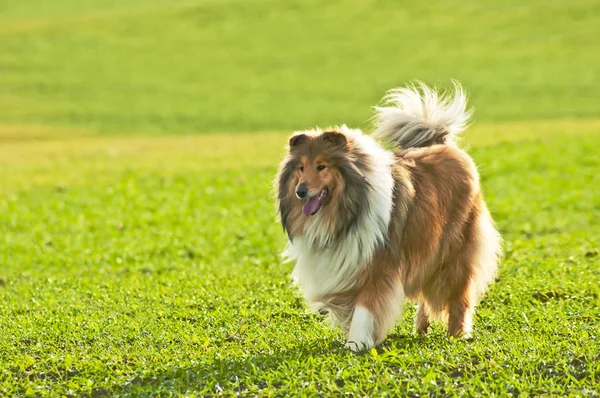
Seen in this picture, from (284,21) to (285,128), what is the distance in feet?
95.8

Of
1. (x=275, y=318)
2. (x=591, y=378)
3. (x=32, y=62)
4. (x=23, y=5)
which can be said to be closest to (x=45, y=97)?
(x=32, y=62)

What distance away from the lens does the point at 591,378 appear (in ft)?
24.3

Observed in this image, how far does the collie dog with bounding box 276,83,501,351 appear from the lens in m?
8.42

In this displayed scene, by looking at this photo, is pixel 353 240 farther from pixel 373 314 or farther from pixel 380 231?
pixel 373 314

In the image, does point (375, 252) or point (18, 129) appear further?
point (18, 129)

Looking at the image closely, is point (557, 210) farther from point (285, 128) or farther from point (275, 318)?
point (285, 128)

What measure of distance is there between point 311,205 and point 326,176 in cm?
30

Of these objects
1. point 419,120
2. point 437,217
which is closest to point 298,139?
point 437,217

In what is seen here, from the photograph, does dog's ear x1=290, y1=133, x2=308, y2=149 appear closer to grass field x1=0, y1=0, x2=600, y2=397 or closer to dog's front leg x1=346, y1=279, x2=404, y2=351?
dog's front leg x1=346, y1=279, x2=404, y2=351

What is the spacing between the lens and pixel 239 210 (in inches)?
763

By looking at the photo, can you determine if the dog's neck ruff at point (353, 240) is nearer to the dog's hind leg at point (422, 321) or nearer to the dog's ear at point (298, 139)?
the dog's ear at point (298, 139)

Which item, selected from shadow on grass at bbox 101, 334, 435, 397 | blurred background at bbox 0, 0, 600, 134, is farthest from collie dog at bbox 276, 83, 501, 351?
blurred background at bbox 0, 0, 600, 134

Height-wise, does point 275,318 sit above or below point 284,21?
below

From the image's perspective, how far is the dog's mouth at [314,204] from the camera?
8.34m
